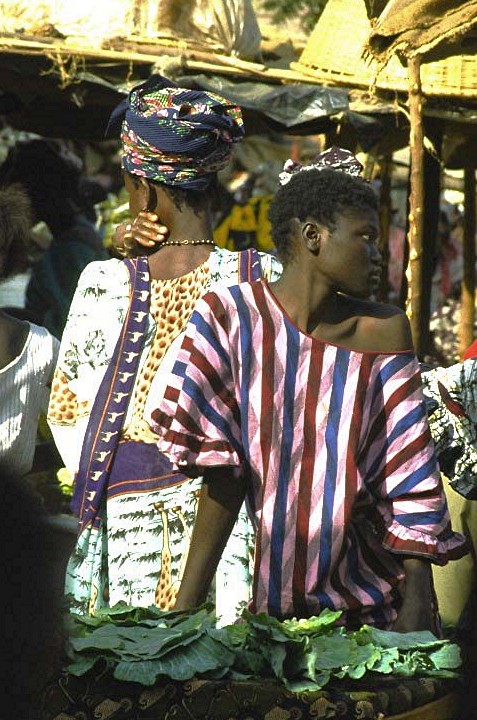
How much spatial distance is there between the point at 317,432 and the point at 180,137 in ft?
3.55

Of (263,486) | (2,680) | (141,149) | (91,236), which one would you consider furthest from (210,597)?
(91,236)

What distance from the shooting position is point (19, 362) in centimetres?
412

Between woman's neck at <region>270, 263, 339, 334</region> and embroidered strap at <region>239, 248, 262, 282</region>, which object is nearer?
woman's neck at <region>270, 263, 339, 334</region>

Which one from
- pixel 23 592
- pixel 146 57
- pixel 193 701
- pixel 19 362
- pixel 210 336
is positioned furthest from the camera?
pixel 146 57

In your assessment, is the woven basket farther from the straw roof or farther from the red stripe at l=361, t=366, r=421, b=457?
the red stripe at l=361, t=366, r=421, b=457

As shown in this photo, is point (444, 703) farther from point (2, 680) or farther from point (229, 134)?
point (229, 134)

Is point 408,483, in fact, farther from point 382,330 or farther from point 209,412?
point 209,412

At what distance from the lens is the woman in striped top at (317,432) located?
3.18 m

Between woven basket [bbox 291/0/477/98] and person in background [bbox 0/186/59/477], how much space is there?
10.0ft

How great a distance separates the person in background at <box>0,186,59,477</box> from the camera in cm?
412

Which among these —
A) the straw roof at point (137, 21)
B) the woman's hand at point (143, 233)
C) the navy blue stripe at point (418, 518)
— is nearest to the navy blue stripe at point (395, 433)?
the navy blue stripe at point (418, 518)

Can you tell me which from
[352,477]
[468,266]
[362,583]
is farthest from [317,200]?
[468,266]

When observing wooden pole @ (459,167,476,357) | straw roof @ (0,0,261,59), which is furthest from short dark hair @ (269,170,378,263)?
wooden pole @ (459,167,476,357)

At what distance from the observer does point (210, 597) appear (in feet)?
12.0
